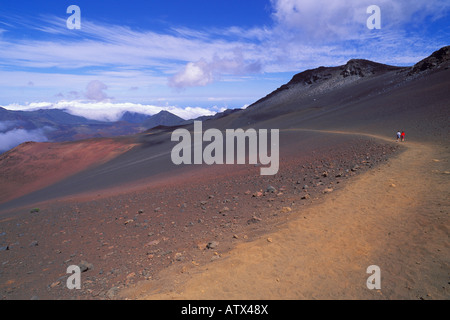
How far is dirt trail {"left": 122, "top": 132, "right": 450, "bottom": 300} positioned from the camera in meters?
4.27

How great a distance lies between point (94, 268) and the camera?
608 centimetres

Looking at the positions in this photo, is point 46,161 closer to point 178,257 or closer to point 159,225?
point 159,225

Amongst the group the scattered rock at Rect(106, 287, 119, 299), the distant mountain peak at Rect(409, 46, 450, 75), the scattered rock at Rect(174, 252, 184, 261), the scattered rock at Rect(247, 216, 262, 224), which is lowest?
the scattered rock at Rect(106, 287, 119, 299)

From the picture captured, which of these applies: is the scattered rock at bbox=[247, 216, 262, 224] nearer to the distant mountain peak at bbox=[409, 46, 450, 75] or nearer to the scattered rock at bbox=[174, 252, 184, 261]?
the scattered rock at bbox=[174, 252, 184, 261]

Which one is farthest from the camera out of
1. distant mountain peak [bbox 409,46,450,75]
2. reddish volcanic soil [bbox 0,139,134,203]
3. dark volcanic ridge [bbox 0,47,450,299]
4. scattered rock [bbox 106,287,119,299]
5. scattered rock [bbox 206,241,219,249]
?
distant mountain peak [bbox 409,46,450,75]

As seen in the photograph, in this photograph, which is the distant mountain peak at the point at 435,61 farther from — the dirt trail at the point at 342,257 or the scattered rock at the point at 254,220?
the scattered rock at the point at 254,220

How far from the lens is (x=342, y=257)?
5105 millimetres

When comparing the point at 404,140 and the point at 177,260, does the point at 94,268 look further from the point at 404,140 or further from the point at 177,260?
the point at 404,140

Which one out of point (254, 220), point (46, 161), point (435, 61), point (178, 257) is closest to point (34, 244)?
point (178, 257)

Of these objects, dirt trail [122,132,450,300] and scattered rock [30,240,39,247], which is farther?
scattered rock [30,240,39,247]

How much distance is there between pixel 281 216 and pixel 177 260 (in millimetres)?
3396

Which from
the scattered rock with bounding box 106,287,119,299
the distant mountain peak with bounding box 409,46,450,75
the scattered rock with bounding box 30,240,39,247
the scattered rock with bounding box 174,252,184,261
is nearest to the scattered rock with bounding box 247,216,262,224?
the scattered rock with bounding box 174,252,184,261
